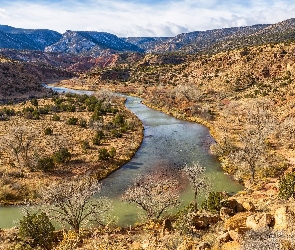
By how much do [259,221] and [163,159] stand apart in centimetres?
3551

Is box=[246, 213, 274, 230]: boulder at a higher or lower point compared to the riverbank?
higher

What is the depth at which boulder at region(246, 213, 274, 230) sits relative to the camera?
2351cm

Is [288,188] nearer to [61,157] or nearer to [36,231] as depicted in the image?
[36,231]

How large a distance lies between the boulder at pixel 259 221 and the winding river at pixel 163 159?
659 inches

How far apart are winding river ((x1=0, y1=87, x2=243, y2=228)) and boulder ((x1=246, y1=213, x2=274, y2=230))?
16.7 meters

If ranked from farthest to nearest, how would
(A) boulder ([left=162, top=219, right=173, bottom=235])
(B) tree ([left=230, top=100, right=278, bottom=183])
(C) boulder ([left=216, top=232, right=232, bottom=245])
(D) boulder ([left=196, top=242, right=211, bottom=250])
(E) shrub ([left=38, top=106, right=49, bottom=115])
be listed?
(E) shrub ([left=38, top=106, right=49, bottom=115]) < (B) tree ([left=230, top=100, right=278, bottom=183]) < (A) boulder ([left=162, top=219, right=173, bottom=235]) < (C) boulder ([left=216, top=232, right=232, bottom=245]) < (D) boulder ([left=196, top=242, right=211, bottom=250])

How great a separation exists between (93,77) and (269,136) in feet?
488

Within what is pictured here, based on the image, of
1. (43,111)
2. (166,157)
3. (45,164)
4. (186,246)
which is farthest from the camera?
(43,111)

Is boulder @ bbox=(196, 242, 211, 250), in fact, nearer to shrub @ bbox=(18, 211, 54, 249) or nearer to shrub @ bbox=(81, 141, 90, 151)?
shrub @ bbox=(18, 211, 54, 249)

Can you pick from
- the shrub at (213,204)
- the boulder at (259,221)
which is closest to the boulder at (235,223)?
the boulder at (259,221)

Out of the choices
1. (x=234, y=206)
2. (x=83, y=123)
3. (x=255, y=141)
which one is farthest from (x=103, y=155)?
(x=234, y=206)

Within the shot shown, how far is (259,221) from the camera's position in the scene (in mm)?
24062

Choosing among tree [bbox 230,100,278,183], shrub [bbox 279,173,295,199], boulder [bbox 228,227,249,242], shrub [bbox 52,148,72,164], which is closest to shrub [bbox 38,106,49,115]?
shrub [bbox 52,148,72,164]

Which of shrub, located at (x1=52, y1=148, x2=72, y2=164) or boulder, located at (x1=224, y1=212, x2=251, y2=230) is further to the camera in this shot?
shrub, located at (x1=52, y1=148, x2=72, y2=164)
